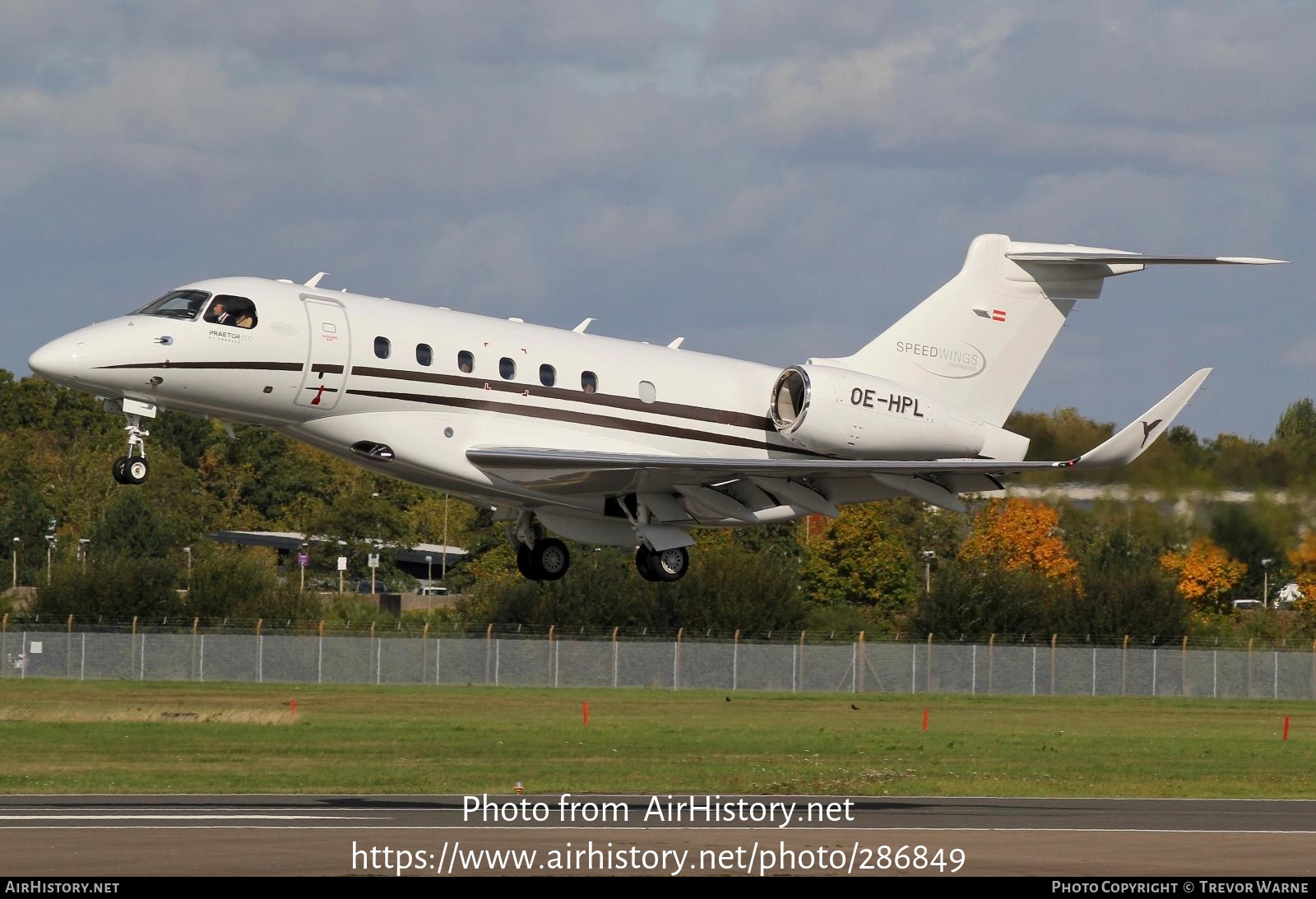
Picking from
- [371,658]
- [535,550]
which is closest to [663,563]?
[535,550]

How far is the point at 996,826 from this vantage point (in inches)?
1000

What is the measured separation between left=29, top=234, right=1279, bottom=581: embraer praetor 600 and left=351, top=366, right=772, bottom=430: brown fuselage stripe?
0.08ft

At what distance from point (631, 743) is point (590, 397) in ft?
50.8

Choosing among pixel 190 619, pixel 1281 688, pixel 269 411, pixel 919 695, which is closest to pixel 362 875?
pixel 269 411

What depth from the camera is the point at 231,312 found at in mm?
25391

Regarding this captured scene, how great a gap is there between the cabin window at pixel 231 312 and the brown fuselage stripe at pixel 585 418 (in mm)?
1652

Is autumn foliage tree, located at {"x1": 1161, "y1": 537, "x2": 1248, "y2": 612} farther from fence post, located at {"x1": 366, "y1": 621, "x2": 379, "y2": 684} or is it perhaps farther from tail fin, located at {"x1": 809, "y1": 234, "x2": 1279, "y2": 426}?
fence post, located at {"x1": 366, "y1": 621, "x2": 379, "y2": 684}

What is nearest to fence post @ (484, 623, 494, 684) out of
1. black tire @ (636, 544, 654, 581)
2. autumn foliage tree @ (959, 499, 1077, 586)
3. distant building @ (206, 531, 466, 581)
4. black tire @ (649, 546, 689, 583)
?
autumn foliage tree @ (959, 499, 1077, 586)

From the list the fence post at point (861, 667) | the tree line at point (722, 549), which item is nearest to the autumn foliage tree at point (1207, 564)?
the tree line at point (722, 549)

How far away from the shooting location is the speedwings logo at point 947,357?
3125cm
